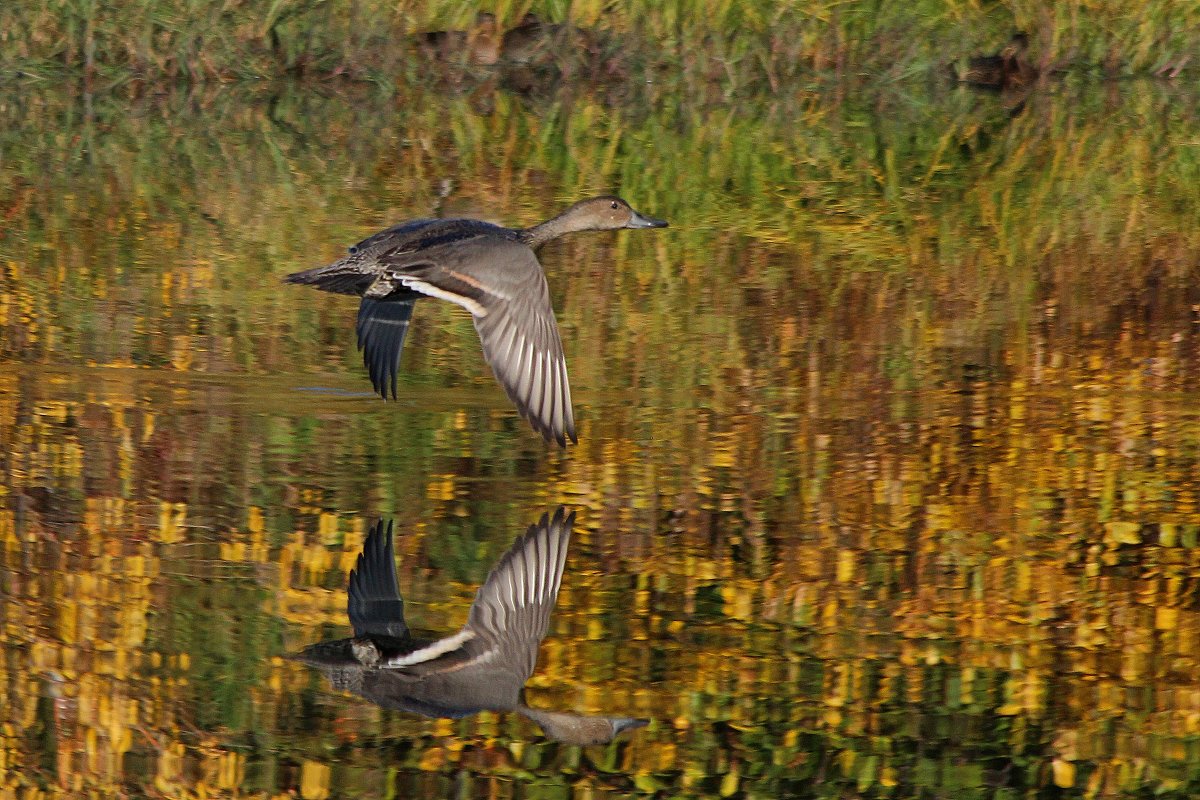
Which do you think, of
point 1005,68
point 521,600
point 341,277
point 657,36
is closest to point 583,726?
point 521,600

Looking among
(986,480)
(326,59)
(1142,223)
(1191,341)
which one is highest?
(326,59)

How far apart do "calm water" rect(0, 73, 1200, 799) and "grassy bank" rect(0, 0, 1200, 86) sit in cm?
624

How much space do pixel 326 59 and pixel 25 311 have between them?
1206 cm

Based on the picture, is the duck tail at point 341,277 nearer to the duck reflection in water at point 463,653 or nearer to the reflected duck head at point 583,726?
the duck reflection in water at point 463,653

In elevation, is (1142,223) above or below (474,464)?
above

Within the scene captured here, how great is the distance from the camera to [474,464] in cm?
745

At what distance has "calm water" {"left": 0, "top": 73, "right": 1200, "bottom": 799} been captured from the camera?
16.4 ft

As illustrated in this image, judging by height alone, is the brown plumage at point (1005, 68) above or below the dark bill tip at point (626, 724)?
above

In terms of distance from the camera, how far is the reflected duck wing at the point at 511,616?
543 cm

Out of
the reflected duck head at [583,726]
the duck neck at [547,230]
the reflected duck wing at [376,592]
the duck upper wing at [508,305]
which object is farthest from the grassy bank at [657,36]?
the reflected duck head at [583,726]

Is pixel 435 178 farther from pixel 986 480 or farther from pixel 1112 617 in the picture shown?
pixel 1112 617

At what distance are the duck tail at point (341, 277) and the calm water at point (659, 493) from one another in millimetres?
504

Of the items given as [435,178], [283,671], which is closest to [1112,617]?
[283,671]

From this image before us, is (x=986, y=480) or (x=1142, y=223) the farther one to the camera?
(x=1142, y=223)
